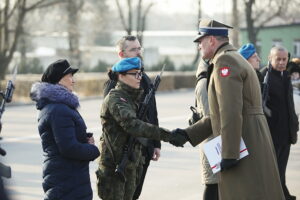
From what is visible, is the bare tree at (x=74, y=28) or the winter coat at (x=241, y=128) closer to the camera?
the winter coat at (x=241, y=128)

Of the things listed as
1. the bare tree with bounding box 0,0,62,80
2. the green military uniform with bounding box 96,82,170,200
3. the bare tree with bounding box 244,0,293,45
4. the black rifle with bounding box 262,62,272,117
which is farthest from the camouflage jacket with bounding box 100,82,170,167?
the bare tree with bounding box 244,0,293,45

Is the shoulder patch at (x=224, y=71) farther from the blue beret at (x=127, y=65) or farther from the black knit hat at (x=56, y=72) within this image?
the black knit hat at (x=56, y=72)

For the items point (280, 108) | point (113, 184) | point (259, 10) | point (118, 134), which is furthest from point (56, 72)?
point (259, 10)

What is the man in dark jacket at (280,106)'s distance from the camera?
766 cm

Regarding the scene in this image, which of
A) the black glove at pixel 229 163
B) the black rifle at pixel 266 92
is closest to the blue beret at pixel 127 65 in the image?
the black glove at pixel 229 163

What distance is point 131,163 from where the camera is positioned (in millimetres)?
5328

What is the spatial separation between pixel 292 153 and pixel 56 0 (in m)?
23.3

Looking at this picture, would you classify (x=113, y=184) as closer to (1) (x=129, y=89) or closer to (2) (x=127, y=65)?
(1) (x=129, y=89)

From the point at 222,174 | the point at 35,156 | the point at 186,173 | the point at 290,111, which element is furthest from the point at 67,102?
the point at 35,156

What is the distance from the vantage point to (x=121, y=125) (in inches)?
200

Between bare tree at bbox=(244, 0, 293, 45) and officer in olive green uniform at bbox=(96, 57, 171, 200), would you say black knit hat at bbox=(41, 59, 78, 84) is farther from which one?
bare tree at bbox=(244, 0, 293, 45)

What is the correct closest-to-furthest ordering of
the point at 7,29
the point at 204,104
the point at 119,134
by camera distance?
1. the point at 119,134
2. the point at 204,104
3. the point at 7,29

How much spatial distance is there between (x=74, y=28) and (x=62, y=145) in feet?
142

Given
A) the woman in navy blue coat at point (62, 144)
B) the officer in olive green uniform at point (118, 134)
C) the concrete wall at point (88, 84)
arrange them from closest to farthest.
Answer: the woman in navy blue coat at point (62, 144) < the officer in olive green uniform at point (118, 134) < the concrete wall at point (88, 84)
